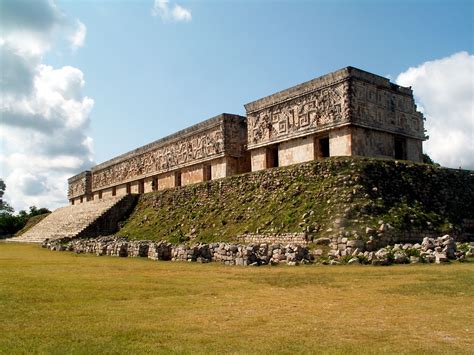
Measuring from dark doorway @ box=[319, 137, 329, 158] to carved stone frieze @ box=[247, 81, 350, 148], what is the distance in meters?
0.90

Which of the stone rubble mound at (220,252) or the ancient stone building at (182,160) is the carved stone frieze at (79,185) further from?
the stone rubble mound at (220,252)

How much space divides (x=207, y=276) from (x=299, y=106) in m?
12.1

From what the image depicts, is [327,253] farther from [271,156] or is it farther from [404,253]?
[271,156]

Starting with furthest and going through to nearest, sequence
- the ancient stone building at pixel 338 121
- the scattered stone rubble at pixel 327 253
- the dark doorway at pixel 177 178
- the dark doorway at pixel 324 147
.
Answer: the dark doorway at pixel 177 178 < the dark doorway at pixel 324 147 < the ancient stone building at pixel 338 121 < the scattered stone rubble at pixel 327 253

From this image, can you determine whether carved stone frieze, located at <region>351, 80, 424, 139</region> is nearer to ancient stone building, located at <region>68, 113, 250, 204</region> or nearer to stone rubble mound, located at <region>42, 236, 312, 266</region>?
stone rubble mound, located at <region>42, 236, 312, 266</region>

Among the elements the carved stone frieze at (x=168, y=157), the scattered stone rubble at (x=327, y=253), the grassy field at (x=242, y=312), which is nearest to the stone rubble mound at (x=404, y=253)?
the scattered stone rubble at (x=327, y=253)

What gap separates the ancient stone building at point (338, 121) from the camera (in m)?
18.3

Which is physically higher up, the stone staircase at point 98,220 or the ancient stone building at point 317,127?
the ancient stone building at point 317,127

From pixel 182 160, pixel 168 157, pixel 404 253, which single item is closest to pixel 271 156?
pixel 182 160

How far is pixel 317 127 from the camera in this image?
63.0 feet

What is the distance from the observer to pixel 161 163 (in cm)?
3206

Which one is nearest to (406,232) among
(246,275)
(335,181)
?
(335,181)

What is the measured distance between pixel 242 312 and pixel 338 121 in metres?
13.6

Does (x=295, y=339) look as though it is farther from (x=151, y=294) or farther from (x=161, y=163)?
(x=161, y=163)
